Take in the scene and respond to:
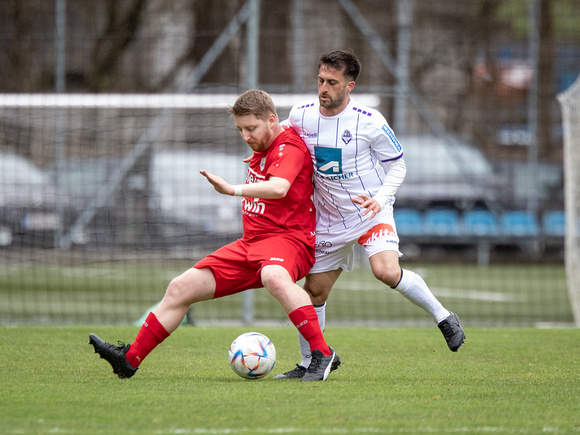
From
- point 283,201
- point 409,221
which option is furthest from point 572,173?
point 409,221

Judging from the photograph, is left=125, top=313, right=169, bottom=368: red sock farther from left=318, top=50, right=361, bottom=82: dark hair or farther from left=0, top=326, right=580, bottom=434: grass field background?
left=318, top=50, right=361, bottom=82: dark hair

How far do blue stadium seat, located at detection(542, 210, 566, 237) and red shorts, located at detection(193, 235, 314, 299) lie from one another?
1438 cm

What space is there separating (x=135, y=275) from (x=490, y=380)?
11.5 m

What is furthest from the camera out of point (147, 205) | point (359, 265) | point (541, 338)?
point (359, 265)

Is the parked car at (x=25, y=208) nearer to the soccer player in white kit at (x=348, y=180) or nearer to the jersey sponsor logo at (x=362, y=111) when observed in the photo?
the soccer player in white kit at (x=348, y=180)

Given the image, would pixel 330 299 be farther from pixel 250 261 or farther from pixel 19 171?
pixel 250 261

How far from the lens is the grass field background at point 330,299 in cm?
1085

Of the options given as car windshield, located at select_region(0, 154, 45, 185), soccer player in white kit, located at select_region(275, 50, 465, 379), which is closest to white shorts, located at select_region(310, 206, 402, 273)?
soccer player in white kit, located at select_region(275, 50, 465, 379)

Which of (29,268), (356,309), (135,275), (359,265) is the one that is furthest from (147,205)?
(359,265)

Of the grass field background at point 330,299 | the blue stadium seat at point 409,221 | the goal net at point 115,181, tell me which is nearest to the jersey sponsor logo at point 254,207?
the grass field background at point 330,299

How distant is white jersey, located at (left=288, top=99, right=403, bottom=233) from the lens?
591 cm

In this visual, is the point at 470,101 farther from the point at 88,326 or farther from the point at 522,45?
the point at 88,326

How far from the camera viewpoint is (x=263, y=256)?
5.52 m

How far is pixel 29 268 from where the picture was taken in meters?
17.6
